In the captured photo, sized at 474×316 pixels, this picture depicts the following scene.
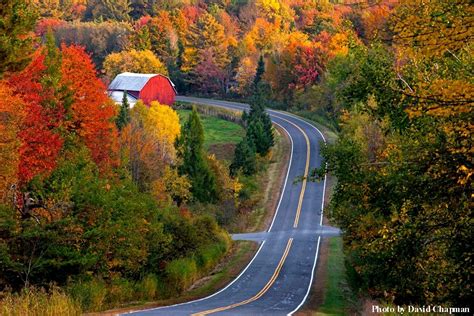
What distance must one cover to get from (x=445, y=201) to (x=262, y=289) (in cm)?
2283

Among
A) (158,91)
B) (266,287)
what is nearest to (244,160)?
(158,91)

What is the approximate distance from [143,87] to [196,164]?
36.4m

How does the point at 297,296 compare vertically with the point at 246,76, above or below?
below

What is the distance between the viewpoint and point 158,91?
99.9 meters

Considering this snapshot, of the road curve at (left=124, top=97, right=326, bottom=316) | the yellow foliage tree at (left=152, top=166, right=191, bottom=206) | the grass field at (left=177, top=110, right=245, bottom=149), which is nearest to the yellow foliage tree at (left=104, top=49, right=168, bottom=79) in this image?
the grass field at (left=177, top=110, right=245, bottom=149)

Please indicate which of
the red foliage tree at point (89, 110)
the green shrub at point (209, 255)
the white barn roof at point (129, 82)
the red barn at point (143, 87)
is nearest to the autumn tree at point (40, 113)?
the red foliage tree at point (89, 110)

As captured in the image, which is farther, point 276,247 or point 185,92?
point 185,92

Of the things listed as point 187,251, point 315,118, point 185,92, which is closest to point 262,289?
point 187,251

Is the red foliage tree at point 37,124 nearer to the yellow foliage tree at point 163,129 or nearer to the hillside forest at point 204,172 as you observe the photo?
the hillside forest at point 204,172

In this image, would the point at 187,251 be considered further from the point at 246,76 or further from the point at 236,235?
the point at 246,76

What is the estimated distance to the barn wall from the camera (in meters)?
96.6

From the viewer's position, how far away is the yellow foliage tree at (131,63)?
352 feet

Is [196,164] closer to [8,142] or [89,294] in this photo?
[8,142]

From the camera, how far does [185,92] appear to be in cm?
12488
